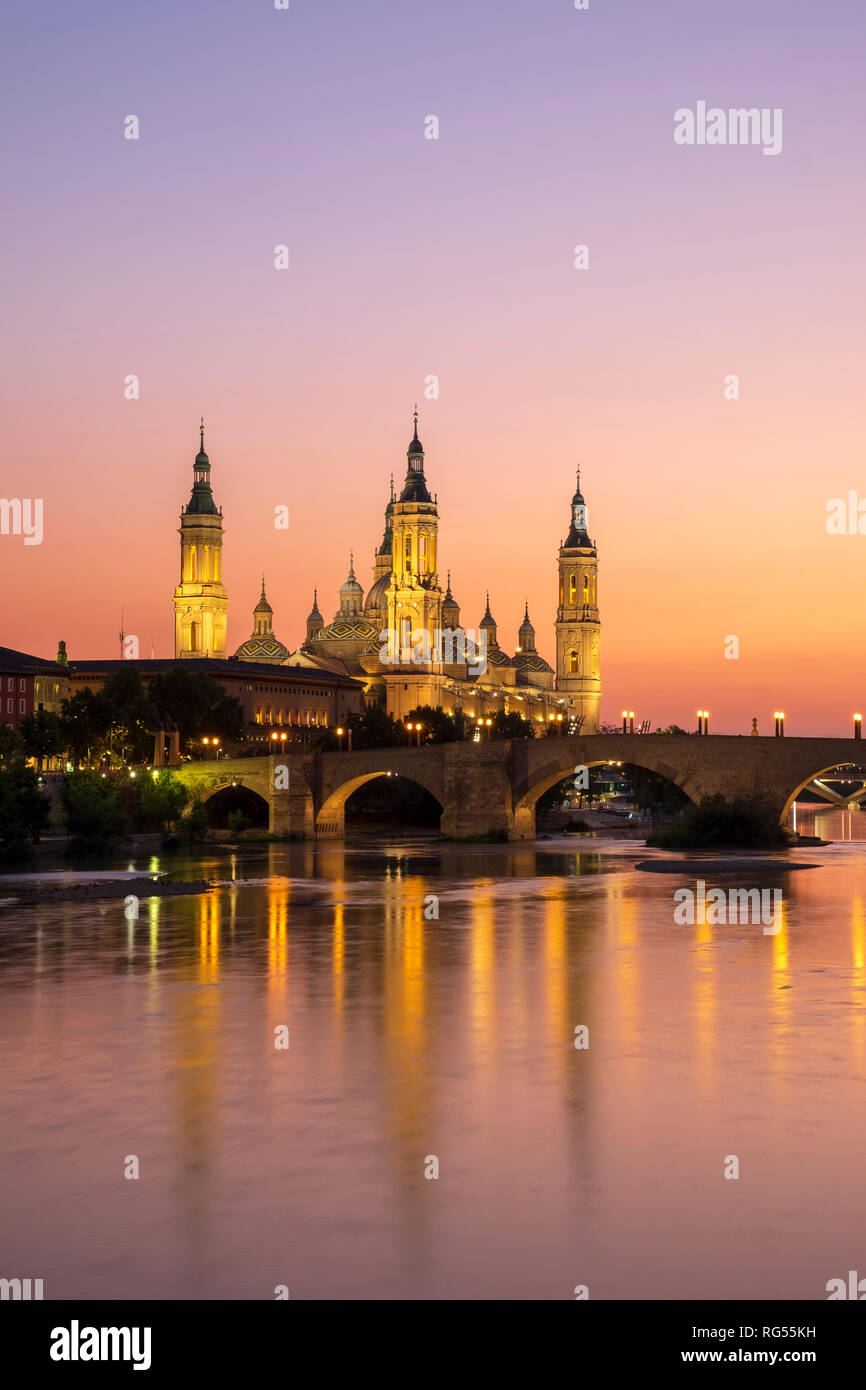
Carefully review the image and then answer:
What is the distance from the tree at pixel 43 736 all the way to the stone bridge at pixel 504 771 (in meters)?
8.12

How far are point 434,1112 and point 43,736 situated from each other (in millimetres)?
72054

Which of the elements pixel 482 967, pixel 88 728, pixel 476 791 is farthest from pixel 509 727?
pixel 482 967

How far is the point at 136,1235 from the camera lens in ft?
44.8

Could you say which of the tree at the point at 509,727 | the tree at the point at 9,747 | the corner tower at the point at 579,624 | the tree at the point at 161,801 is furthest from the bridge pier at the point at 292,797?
the corner tower at the point at 579,624

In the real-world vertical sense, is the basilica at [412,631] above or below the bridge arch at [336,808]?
above

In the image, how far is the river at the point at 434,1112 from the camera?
13047mm

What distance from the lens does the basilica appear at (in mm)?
155750

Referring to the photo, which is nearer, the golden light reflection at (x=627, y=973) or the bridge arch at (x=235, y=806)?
the golden light reflection at (x=627, y=973)

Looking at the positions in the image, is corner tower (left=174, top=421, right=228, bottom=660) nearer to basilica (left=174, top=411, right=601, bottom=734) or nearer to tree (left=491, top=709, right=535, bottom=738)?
basilica (left=174, top=411, right=601, bottom=734)

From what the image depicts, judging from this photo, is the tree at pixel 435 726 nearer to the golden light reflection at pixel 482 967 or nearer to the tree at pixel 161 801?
the tree at pixel 161 801

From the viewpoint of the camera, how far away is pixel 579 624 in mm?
186500
